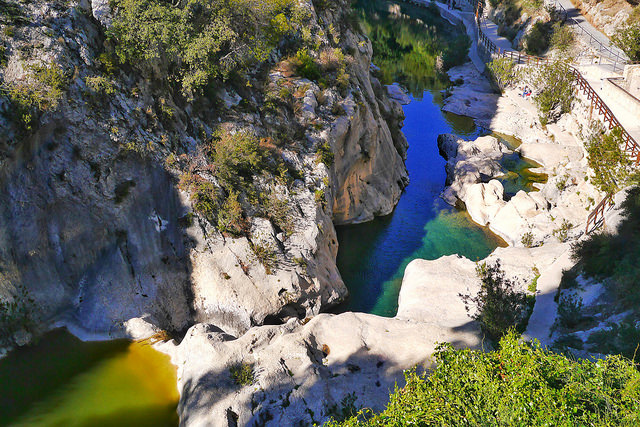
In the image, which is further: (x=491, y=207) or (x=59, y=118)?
(x=491, y=207)

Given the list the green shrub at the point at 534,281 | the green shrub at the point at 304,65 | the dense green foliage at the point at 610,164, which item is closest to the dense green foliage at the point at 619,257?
the green shrub at the point at 534,281

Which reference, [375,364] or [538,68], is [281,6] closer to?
[375,364]

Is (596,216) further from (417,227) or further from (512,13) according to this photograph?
(512,13)

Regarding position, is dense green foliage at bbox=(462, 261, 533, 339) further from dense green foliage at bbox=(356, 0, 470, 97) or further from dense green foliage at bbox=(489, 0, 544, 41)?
dense green foliage at bbox=(489, 0, 544, 41)

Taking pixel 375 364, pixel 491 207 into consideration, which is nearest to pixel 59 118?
pixel 375 364

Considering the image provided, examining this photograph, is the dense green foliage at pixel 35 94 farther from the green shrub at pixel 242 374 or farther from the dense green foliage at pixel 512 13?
the dense green foliage at pixel 512 13

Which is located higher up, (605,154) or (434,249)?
(605,154)
